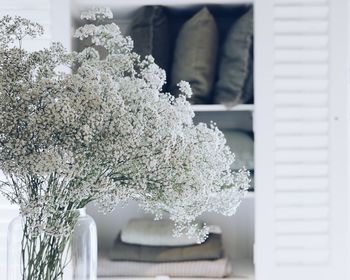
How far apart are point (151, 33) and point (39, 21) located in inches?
14.0

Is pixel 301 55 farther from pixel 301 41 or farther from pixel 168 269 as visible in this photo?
pixel 168 269

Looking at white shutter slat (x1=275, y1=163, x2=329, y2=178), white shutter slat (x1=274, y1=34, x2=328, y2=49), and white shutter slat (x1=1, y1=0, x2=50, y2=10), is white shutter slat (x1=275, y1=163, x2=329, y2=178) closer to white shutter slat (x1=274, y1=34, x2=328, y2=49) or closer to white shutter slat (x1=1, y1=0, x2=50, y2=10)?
white shutter slat (x1=274, y1=34, x2=328, y2=49)

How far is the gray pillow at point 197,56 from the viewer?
193cm

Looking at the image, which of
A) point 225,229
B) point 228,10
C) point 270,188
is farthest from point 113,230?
point 228,10

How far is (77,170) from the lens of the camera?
2.96 ft

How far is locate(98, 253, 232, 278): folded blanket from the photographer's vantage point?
6.26 feet

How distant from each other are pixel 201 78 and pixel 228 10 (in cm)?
30

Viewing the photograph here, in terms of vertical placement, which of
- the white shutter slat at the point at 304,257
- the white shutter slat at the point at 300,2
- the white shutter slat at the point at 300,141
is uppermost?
the white shutter slat at the point at 300,2

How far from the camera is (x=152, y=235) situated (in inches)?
77.1

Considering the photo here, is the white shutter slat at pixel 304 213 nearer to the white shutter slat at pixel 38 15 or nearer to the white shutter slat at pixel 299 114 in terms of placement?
the white shutter slat at pixel 299 114

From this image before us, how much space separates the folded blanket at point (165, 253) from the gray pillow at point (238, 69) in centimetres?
48

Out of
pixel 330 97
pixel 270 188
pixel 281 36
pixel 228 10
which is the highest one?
pixel 228 10

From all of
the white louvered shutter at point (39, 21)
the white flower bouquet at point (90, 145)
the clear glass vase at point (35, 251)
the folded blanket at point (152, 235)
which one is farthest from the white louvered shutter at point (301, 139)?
the clear glass vase at point (35, 251)

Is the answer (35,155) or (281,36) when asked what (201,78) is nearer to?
(281,36)
